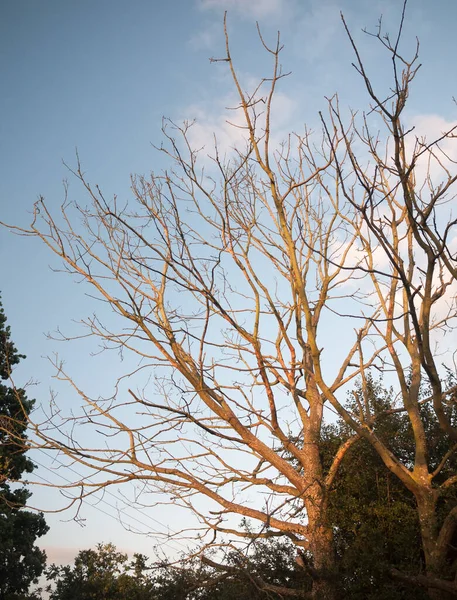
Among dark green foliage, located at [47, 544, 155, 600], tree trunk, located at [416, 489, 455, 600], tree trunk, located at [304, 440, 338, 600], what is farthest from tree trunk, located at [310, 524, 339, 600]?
dark green foliage, located at [47, 544, 155, 600]

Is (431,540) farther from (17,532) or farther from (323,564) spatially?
(17,532)

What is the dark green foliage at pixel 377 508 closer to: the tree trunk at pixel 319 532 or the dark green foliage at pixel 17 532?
the tree trunk at pixel 319 532

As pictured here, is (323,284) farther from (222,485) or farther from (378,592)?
(378,592)

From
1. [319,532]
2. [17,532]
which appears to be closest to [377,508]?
[319,532]

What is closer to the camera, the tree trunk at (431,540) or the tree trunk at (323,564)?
the tree trunk at (431,540)

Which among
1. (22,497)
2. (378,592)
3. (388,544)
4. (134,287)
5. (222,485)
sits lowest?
(378,592)

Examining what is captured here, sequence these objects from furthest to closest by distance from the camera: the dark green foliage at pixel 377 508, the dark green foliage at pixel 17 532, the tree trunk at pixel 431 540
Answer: the dark green foliage at pixel 17 532 → the dark green foliage at pixel 377 508 → the tree trunk at pixel 431 540

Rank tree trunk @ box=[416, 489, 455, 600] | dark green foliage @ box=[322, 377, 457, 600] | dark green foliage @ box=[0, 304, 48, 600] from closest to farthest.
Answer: tree trunk @ box=[416, 489, 455, 600]
dark green foliage @ box=[322, 377, 457, 600]
dark green foliage @ box=[0, 304, 48, 600]

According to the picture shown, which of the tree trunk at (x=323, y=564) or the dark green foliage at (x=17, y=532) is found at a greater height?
the dark green foliage at (x=17, y=532)

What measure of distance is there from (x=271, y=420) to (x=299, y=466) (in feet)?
4.57

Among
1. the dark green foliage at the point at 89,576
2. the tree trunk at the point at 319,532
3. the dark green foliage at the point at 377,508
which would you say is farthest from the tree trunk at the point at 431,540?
the dark green foliage at the point at 89,576

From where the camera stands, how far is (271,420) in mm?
8227

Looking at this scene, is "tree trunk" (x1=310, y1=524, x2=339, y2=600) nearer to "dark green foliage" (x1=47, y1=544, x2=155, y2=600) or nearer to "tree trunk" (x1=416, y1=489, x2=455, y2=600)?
"tree trunk" (x1=416, y1=489, x2=455, y2=600)

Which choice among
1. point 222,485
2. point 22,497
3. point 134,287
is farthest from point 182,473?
point 22,497
